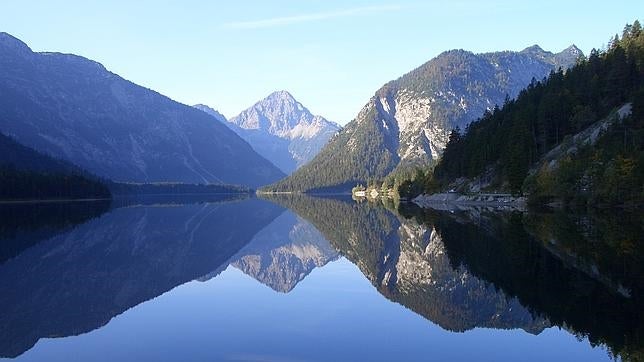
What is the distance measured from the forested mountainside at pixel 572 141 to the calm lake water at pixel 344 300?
32.3 m

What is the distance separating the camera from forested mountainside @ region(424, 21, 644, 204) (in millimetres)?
91375

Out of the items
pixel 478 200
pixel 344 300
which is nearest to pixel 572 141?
pixel 478 200

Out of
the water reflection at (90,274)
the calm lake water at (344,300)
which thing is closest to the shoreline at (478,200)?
the calm lake water at (344,300)

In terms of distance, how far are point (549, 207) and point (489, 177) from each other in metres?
30.8

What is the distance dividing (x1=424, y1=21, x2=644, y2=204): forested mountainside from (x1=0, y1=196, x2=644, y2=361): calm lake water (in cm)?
3227

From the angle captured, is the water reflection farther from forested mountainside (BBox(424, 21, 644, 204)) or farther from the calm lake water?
forested mountainside (BBox(424, 21, 644, 204))

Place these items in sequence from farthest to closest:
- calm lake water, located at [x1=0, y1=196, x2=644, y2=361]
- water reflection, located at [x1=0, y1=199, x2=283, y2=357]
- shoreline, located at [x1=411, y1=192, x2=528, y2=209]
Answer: shoreline, located at [x1=411, y1=192, x2=528, y2=209] < water reflection, located at [x1=0, y1=199, x2=283, y2=357] < calm lake water, located at [x1=0, y1=196, x2=644, y2=361]

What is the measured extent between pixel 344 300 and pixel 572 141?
307ft

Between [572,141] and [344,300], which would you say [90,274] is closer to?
[344,300]

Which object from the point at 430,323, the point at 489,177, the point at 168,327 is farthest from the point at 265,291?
the point at 489,177

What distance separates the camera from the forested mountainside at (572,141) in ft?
300

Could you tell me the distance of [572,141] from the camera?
112m

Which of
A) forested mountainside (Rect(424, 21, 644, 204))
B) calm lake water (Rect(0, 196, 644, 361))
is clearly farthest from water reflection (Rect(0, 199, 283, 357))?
forested mountainside (Rect(424, 21, 644, 204))

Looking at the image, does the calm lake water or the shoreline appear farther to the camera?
the shoreline
